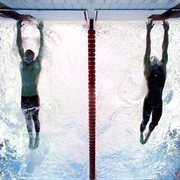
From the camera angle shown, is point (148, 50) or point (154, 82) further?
point (154, 82)

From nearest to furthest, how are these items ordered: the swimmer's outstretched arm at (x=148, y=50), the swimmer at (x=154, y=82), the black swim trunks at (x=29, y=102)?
the swimmer's outstretched arm at (x=148, y=50), the swimmer at (x=154, y=82), the black swim trunks at (x=29, y=102)

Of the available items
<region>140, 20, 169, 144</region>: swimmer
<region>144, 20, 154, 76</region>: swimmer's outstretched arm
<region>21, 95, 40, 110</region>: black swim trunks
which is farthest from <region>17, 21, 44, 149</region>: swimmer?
<region>140, 20, 169, 144</region>: swimmer

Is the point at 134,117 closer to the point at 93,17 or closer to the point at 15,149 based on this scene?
the point at 93,17

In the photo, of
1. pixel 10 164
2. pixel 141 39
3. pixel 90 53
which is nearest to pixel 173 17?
pixel 141 39

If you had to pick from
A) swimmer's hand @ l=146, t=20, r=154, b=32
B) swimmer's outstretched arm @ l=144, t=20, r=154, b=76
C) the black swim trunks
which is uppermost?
swimmer's hand @ l=146, t=20, r=154, b=32

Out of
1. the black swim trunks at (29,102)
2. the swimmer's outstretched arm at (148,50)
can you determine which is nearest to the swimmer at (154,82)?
the swimmer's outstretched arm at (148,50)

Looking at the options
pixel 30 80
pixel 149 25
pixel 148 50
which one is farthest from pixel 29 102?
pixel 149 25

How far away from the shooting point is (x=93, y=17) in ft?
10.3

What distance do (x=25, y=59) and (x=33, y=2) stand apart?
113 cm

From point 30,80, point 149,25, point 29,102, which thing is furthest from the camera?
point 29,102

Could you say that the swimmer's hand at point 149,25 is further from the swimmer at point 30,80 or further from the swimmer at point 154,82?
the swimmer at point 30,80

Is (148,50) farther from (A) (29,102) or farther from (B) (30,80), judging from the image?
(A) (29,102)

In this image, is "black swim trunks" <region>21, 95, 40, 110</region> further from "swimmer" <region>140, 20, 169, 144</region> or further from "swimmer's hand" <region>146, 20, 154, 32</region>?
"swimmer's hand" <region>146, 20, 154, 32</region>

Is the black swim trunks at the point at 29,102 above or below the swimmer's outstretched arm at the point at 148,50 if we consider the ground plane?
below
